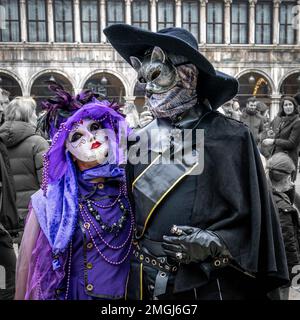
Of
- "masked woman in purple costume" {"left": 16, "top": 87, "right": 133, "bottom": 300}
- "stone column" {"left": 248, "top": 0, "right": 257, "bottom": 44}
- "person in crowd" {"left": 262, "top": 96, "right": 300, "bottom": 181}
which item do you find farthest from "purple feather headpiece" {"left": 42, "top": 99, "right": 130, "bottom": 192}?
"stone column" {"left": 248, "top": 0, "right": 257, "bottom": 44}

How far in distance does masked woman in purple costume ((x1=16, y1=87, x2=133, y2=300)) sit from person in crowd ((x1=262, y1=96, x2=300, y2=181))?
3.52 meters

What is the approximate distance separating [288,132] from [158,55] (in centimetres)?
384

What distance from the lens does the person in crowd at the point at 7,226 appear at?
10.9 feet

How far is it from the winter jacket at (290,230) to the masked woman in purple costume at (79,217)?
1.41 meters

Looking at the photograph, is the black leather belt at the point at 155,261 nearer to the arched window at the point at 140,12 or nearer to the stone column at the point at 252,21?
the arched window at the point at 140,12

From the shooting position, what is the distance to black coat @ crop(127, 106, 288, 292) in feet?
5.84

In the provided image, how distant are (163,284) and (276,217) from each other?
572 millimetres

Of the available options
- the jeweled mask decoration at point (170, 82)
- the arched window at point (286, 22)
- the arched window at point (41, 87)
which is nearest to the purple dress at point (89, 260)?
the jeweled mask decoration at point (170, 82)

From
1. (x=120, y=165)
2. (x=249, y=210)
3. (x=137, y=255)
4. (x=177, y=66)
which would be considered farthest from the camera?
(x=120, y=165)

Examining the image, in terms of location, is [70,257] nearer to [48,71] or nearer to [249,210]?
[249,210]

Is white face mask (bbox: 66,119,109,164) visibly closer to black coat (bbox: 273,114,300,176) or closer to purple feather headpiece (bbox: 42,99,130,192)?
purple feather headpiece (bbox: 42,99,130,192)

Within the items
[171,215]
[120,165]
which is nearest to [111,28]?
[120,165]

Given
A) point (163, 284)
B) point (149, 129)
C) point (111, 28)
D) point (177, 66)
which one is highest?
point (111, 28)

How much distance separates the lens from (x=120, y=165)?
2227 millimetres
